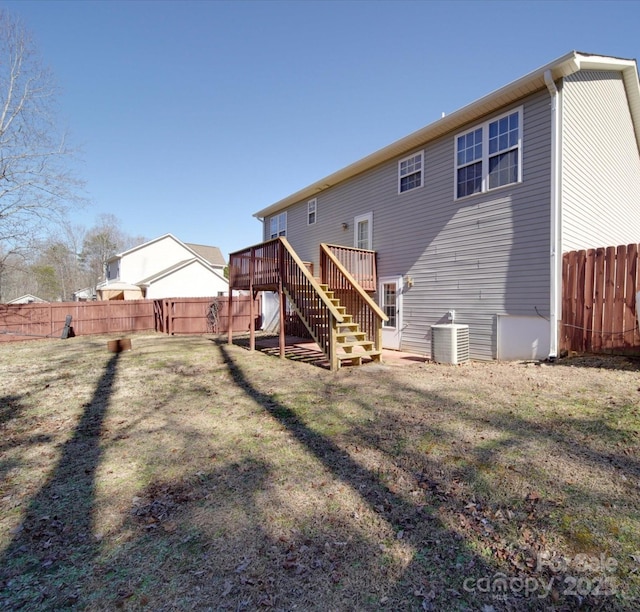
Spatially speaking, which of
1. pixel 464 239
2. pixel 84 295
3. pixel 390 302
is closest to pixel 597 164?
pixel 464 239

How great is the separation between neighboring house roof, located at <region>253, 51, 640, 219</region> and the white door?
3647 mm

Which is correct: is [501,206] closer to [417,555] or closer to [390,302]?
[390,302]

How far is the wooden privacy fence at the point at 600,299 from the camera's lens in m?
6.01

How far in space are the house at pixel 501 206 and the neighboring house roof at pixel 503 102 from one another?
0.03 metres

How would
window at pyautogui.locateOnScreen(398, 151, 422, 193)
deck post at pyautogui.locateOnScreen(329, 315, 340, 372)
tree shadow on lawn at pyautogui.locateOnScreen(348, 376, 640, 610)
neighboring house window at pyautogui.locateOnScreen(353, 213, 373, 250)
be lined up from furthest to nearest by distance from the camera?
neighboring house window at pyautogui.locateOnScreen(353, 213, 373, 250) < window at pyautogui.locateOnScreen(398, 151, 422, 193) < deck post at pyautogui.locateOnScreen(329, 315, 340, 372) < tree shadow on lawn at pyautogui.locateOnScreen(348, 376, 640, 610)

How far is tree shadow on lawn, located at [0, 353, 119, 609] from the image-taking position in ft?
6.08

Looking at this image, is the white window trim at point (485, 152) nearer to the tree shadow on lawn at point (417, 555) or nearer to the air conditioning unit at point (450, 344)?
the air conditioning unit at point (450, 344)

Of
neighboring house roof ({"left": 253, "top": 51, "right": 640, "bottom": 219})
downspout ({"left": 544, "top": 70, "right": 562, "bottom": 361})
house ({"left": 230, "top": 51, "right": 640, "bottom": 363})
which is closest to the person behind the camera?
neighboring house roof ({"left": 253, "top": 51, "right": 640, "bottom": 219})

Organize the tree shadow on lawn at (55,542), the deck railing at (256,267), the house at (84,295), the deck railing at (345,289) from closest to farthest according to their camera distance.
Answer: the tree shadow on lawn at (55,542), the deck railing at (345,289), the deck railing at (256,267), the house at (84,295)

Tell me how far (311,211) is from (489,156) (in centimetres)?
731

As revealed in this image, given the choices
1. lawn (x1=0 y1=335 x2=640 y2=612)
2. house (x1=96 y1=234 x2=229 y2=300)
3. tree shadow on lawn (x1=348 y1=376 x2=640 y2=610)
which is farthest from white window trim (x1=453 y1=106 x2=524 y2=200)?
house (x1=96 y1=234 x2=229 y2=300)

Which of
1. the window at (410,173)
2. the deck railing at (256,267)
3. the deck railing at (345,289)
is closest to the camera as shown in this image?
the deck railing at (345,289)

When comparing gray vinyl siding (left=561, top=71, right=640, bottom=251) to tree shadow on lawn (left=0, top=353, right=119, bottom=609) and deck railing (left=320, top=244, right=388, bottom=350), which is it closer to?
deck railing (left=320, top=244, right=388, bottom=350)

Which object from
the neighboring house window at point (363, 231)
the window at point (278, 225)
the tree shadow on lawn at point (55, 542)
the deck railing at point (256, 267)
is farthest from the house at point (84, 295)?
the tree shadow on lawn at point (55, 542)
